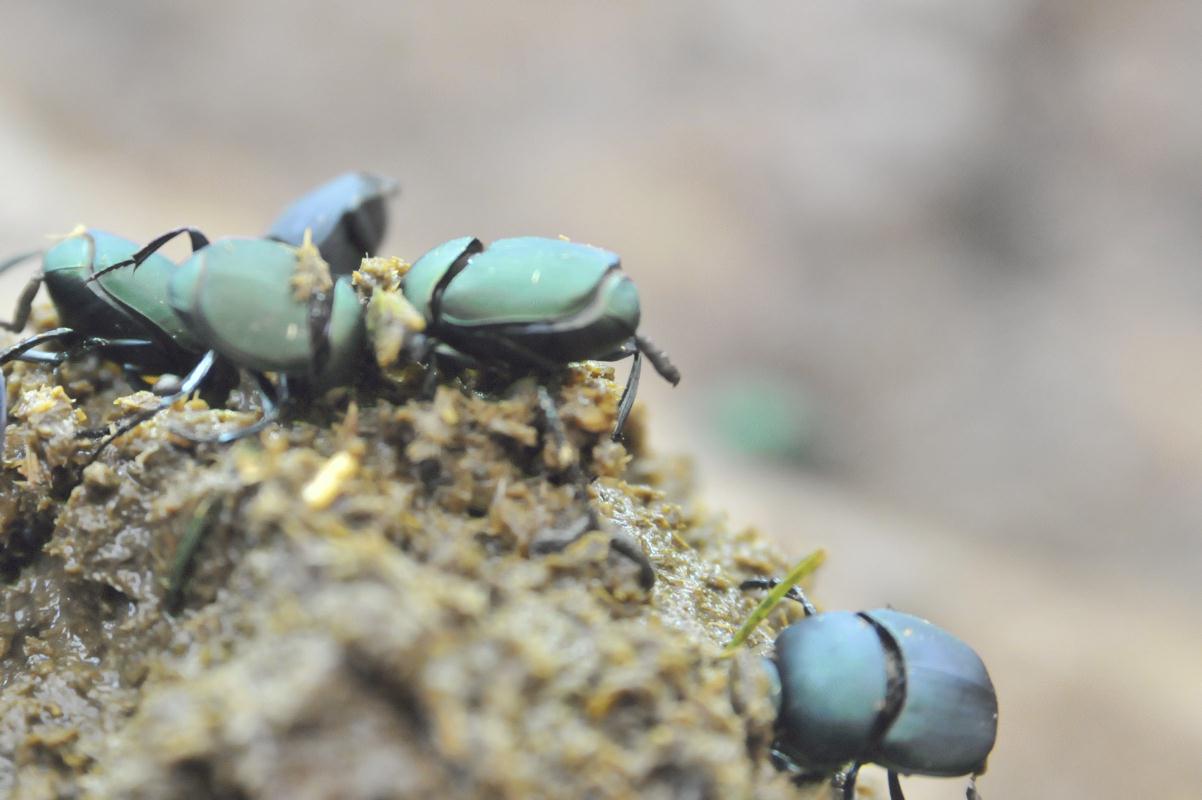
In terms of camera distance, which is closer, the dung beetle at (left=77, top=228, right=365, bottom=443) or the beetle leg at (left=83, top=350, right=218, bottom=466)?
the dung beetle at (left=77, top=228, right=365, bottom=443)

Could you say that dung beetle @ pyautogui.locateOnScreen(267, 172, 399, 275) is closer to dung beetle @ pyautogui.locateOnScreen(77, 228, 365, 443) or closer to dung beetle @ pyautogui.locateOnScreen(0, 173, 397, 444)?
dung beetle @ pyautogui.locateOnScreen(0, 173, 397, 444)

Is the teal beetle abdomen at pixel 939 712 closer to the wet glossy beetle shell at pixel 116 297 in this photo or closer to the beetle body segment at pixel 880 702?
the beetle body segment at pixel 880 702

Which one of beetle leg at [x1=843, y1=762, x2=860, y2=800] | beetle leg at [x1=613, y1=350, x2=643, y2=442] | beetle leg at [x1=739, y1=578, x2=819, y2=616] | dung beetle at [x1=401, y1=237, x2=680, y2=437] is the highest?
dung beetle at [x1=401, y1=237, x2=680, y2=437]

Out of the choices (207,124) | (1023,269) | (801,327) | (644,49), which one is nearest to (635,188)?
(644,49)

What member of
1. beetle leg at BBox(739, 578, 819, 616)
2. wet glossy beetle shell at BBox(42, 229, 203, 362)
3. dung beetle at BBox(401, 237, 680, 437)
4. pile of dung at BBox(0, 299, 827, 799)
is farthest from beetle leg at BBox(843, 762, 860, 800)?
wet glossy beetle shell at BBox(42, 229, 203, 362)

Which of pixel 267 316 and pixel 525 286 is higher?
pixel 525 286

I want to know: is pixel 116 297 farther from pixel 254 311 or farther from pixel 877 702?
pixel 877 702

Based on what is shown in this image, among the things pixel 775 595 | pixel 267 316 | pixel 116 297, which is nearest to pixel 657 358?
pixel 775 595
